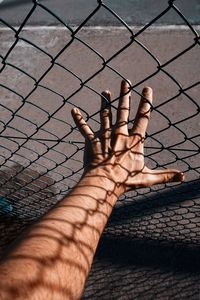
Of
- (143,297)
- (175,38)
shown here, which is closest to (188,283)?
(143,297)

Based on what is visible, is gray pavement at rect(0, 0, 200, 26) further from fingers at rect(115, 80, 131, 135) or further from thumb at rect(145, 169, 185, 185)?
thumb at rect(145, 169, 185, 185)

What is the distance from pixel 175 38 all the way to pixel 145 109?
12.8 ft

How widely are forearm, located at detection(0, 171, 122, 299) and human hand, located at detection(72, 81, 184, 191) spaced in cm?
6

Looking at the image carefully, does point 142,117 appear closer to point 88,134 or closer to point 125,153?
point 125,153

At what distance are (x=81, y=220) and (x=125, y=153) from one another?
17.7 inches

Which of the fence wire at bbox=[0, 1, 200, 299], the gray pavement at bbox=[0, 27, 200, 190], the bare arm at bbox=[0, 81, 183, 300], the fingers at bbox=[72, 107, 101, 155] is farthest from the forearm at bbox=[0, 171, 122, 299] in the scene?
the gray pavement at bbox=[0, 27, 200, 190]

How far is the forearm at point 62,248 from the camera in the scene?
141 centimetres

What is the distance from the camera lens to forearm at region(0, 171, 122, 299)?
141 cm

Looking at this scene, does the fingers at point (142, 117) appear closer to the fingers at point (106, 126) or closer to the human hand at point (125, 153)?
the human hand at point (125, 153)

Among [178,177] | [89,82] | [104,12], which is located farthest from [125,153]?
[104,12]

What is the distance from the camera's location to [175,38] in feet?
→ 18.6

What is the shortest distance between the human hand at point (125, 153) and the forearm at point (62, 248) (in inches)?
2.5

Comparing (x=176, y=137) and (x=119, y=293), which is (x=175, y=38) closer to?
(x=176, y=137)

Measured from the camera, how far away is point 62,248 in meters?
1.63
